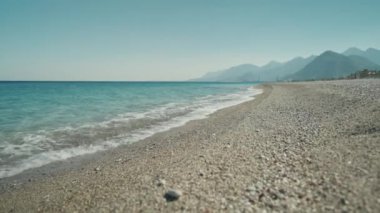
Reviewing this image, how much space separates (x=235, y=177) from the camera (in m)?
6.29

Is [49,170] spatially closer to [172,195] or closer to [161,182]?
[161,182]

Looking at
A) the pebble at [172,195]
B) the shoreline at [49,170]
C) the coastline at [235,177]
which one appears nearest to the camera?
the coastline at [235,177]

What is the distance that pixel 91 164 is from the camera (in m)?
10.1

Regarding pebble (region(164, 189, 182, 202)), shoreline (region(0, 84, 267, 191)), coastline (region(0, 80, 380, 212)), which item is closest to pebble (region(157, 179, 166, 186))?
coastline (region(0, 80, 380, 212))

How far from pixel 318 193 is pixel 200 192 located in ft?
8.22

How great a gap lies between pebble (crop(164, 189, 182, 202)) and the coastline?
0.10 m

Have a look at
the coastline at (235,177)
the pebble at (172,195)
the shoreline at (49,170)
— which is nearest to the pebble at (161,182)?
the coastline at (235,177)

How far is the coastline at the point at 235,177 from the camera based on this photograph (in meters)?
5.03

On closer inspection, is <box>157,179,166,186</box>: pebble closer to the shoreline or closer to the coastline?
the coastline

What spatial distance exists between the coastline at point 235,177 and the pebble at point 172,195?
0.10m

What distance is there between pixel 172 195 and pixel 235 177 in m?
1.79

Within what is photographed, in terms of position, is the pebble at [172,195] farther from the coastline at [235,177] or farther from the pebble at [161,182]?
the pebble at [161,182]

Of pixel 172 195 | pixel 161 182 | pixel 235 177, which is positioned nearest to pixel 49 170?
pixel 161 182

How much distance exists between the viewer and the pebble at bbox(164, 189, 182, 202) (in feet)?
17.8
